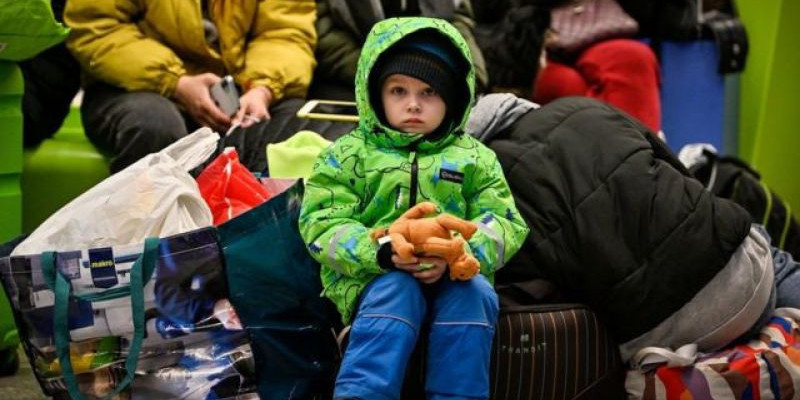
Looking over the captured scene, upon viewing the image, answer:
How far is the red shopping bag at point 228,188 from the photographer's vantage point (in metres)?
2.05

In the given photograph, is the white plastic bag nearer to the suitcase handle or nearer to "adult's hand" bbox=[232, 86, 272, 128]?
the suitcase handle

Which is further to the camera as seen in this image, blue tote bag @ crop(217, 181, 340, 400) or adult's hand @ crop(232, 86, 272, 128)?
adult's hand @ crop(232, 86, 272, 128)

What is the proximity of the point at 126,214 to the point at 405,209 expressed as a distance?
487mm

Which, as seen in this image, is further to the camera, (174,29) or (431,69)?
(174,29)

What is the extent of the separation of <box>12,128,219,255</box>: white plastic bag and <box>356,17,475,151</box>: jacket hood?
0.34 metres

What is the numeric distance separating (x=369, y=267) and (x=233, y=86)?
86cm

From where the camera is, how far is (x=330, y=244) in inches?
70.6

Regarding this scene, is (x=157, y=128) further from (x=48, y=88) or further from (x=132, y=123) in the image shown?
(x=48, y=88)

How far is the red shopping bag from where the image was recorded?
2051 millimetres

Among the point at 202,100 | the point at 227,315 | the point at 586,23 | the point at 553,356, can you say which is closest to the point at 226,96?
the point at 202,100

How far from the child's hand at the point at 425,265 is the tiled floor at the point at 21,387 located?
2.84ft

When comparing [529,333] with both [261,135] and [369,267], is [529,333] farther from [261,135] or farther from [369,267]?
[261,135]

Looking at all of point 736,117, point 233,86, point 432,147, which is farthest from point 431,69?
point 736,117

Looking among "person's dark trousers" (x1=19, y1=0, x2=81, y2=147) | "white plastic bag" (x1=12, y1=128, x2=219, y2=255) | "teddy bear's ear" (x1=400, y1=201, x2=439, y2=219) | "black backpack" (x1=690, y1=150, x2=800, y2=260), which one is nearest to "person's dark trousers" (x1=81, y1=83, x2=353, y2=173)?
"person's dark trousers" (x1=19, y1=0, x2=81, y2=147)
